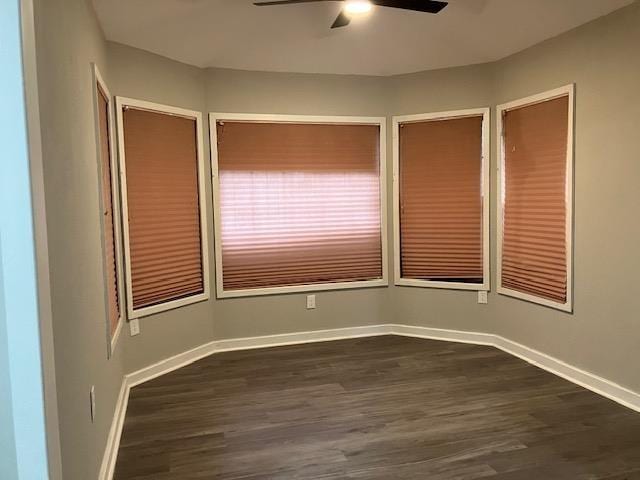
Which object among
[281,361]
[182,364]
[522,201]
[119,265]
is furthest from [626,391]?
[119,265]

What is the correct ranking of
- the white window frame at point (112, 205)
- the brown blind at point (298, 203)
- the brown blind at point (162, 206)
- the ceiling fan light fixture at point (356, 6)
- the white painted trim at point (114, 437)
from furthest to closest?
the brown blind at point (298, 203), the brown blind at point (162, 206), the ceiling fan light fixture at point (356, 6), the white window frame at point (112, 205), the white painted trim at point (114, 437)

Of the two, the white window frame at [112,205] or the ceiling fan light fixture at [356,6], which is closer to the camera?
the white window frame at [112,205]

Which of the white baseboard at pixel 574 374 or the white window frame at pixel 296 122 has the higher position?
the white window frame at pixel 296 122

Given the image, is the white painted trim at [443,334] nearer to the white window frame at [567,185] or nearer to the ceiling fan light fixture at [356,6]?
the white window frame at [567,185]

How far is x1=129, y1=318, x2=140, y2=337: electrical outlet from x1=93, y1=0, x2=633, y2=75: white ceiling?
192cm

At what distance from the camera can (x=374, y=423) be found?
2.99m

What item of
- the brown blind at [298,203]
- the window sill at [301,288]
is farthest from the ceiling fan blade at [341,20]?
the window sill at [301,288]

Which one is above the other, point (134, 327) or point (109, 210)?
point (109, 210)

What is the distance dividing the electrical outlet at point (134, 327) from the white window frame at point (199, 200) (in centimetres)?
4

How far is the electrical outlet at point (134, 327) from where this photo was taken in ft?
11.8

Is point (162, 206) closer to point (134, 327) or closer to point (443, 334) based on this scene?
point (134, 327)

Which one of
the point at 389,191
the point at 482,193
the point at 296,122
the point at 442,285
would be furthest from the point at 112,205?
the point at 482,193

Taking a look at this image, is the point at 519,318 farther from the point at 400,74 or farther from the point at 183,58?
the point at 183,58

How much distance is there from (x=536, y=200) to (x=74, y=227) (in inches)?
128
